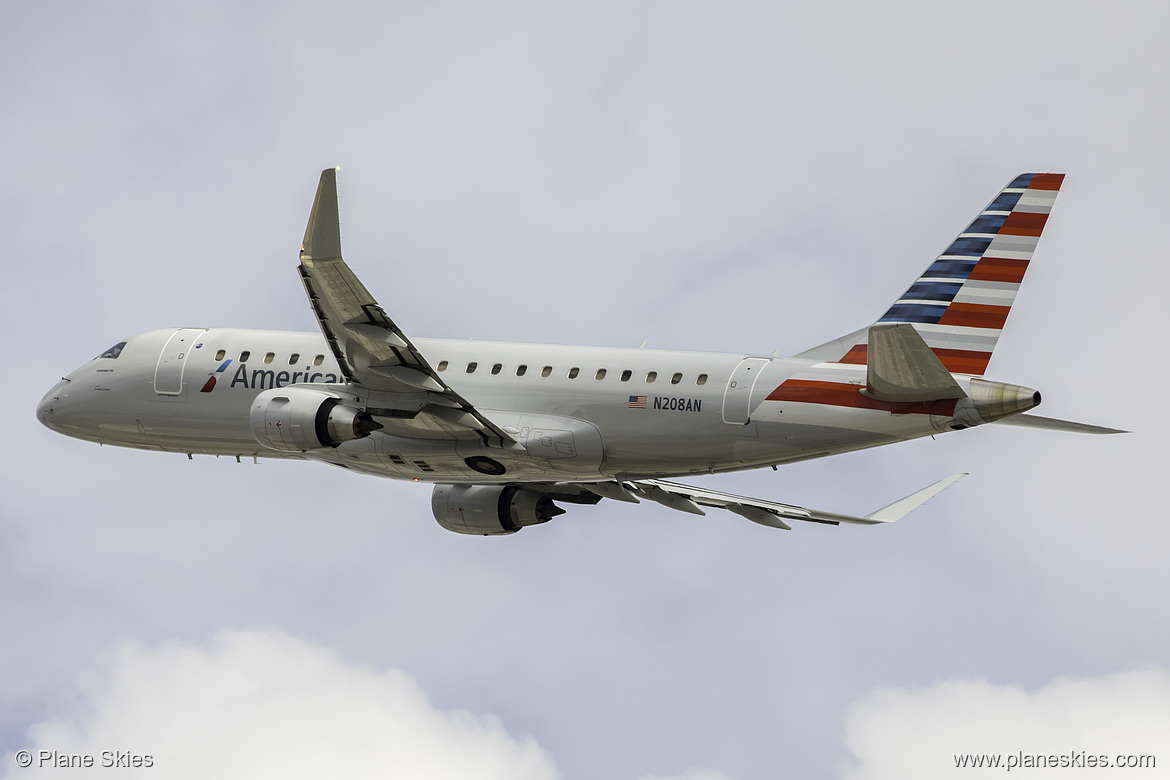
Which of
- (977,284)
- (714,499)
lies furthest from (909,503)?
(977,284)

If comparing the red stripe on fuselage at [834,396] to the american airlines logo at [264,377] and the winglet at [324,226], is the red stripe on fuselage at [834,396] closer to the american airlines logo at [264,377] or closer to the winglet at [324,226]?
the winglet at [324,226]

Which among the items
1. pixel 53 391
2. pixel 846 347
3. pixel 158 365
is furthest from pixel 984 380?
pixel 53 391

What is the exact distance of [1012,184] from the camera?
32.1 meters

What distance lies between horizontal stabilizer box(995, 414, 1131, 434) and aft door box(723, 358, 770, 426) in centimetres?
508

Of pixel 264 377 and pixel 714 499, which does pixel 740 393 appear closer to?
pixel 714 499

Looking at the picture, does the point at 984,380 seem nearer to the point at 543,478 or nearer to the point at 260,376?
the point at 543,478

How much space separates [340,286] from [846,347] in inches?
424

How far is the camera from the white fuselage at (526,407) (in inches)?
1241

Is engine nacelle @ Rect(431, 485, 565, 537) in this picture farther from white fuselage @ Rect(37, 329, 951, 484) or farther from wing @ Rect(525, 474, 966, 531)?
white fuselage @ Rect(37, 329, 951, 484)

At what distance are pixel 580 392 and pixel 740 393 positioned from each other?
375 cm

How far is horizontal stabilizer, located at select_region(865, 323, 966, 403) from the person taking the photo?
27.7m

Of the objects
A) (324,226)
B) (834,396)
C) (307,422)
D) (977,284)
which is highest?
(324,226)

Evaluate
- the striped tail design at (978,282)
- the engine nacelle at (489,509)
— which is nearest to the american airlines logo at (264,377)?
the engine nacelle at (489,509)

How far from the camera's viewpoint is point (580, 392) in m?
33.4
